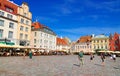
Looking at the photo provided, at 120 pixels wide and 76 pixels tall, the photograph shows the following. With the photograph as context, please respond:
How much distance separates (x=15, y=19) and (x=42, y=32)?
16.0 m

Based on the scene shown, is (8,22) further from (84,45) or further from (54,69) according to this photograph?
(84,45)

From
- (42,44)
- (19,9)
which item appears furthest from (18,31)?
(42,44)

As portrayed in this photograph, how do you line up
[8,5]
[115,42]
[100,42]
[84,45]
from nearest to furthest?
1. [8,5]
2. [115,42]
3. [100,42]
4. [84,45]

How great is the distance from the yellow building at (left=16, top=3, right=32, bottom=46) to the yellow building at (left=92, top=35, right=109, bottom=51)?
150 ft

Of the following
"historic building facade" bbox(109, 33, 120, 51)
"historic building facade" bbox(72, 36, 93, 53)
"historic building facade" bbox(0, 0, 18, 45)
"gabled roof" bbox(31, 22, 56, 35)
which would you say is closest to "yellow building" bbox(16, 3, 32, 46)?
"historic building facade" bbox(0, 0, 18, 45)

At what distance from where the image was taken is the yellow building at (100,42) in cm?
8867

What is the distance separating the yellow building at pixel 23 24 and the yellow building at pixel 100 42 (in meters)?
45.7

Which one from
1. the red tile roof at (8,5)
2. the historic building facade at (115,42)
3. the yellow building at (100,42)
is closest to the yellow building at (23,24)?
the red tile roof at (8,5)

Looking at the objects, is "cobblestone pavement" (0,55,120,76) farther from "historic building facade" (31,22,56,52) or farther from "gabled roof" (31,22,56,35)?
"gabled roof" (31,22,56,35)

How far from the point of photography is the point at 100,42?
297ft

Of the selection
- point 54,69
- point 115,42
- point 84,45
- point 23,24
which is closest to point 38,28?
point 23,24

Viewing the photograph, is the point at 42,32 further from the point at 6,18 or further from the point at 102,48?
the point at 102,48

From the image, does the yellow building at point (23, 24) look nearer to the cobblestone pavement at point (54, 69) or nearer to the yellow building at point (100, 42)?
the cobblestone pavement at point (54, 69)

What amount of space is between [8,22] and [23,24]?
22.1ft
